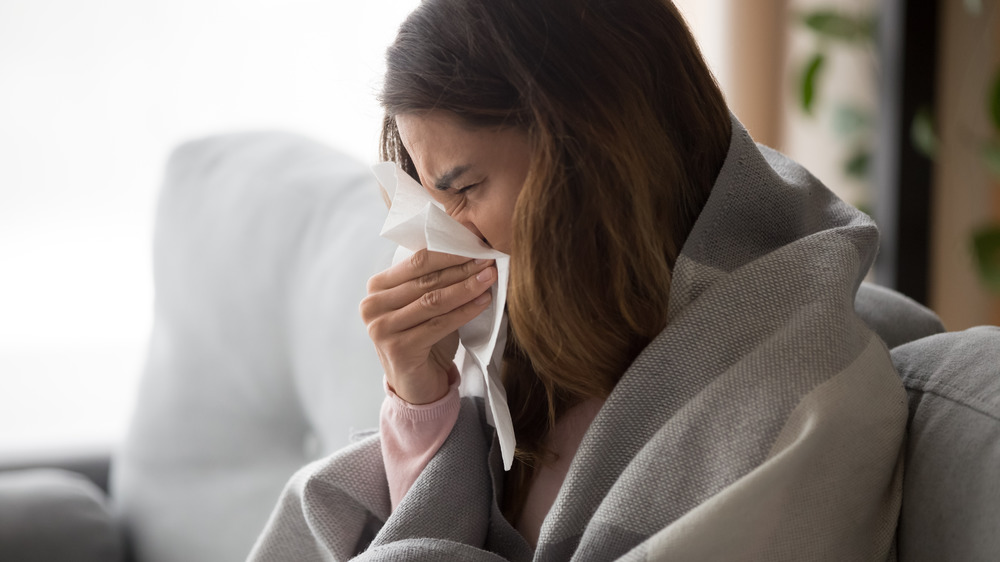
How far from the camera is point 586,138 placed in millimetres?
692

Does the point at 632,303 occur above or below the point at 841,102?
above

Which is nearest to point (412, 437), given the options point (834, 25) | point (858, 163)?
point (834, 25)

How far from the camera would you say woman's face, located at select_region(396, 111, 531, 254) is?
28.9 inches

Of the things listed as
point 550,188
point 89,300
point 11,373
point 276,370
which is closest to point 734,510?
point 550,188

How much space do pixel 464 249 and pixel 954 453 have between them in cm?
39

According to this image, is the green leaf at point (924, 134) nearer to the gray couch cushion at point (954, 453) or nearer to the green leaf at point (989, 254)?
the green leaf at point (989, 254)

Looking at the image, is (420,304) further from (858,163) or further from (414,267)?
(858,163)

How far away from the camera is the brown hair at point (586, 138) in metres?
0.70

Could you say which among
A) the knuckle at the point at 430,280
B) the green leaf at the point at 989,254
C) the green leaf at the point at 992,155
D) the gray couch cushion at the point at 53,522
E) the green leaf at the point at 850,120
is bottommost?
the gray couch cushion at the point at 53,522

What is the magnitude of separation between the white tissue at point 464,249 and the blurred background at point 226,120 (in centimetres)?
107

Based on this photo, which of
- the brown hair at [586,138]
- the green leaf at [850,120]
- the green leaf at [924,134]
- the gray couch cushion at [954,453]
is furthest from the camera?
the green leaf at [850,120]

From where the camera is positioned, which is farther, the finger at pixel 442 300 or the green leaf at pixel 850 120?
the green leaf at pixel 850 120

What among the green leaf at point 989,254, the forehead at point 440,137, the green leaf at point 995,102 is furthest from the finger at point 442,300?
the green leaf at point 989,254

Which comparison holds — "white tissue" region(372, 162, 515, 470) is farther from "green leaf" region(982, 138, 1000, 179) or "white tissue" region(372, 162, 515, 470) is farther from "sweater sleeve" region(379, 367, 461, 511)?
"green leaf" region(982, 138, 1000, 179)
